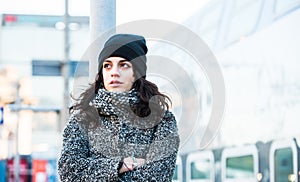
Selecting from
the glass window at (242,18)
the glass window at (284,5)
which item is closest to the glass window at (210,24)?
the glass window at (242,18)

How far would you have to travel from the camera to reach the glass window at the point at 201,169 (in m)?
7.95

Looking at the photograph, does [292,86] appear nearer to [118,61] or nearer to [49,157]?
[118,61]

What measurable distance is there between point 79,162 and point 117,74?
→ 29 centimetres

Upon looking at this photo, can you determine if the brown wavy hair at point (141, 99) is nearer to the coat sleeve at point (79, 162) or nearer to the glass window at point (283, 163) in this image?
the coat sleeve at point (79, 162)

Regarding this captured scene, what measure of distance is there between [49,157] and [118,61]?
74.9ft

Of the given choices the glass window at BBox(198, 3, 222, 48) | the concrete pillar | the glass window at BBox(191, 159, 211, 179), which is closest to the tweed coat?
the concrete pillar

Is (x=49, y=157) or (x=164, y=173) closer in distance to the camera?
(x=164, y=173)

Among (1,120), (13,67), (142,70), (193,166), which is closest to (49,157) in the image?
(13,67)

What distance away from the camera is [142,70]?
2646 mm

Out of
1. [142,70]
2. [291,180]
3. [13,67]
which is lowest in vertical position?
[291,180]

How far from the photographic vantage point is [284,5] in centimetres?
623

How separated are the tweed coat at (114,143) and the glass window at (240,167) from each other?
431 centimetres

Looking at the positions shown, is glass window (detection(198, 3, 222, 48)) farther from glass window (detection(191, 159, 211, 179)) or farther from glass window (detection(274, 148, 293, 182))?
glass window (detection(274, 148, 293, 182))

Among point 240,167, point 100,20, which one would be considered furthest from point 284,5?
point 100,20
